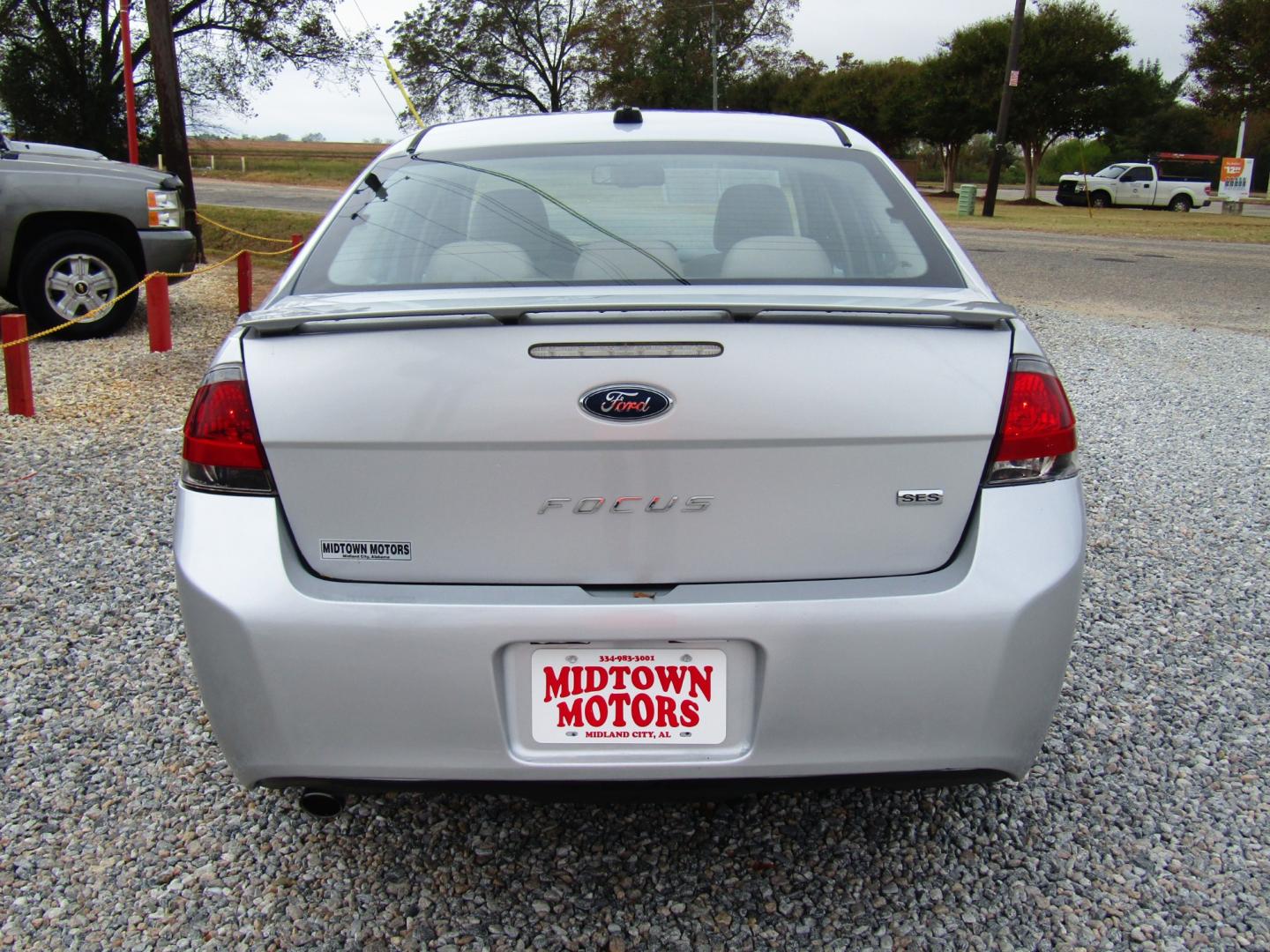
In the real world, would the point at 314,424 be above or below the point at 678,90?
below

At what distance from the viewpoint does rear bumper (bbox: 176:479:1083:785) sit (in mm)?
1854

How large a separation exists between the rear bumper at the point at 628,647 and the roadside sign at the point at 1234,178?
44918 mm

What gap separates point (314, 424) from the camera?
1889 millimetres

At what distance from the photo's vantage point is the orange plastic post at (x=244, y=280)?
387 inches

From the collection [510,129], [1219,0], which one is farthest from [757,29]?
[510,129]

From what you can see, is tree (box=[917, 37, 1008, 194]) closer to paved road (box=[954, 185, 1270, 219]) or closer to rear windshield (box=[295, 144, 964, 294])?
paved road (box=[954, 185, 1270, 219])

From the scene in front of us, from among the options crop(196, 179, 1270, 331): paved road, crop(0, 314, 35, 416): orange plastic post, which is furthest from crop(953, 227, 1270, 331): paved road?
crop(0, 314, 35, 416): orange plastic post

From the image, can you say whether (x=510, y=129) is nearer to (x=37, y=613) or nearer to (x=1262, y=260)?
(x=37, y=613)

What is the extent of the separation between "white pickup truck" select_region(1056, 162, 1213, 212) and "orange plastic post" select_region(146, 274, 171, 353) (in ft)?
122

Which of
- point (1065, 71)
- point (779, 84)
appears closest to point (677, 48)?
point (779, 84)

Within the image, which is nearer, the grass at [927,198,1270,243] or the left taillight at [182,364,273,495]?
the left taillight at [182,364,273,495]

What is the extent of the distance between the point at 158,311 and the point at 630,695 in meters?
7.11

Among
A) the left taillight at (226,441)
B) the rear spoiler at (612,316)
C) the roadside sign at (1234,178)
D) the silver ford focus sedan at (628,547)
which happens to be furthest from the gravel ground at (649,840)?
the roadside sign at (1234,178)

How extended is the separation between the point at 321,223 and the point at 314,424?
0.89 m
